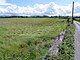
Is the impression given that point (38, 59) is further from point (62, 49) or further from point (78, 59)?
point (62, 49)

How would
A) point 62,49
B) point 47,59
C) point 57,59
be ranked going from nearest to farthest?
point 47,59 < point 57,59 < point 62,49

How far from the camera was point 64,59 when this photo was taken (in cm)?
850

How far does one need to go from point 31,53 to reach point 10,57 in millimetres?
982

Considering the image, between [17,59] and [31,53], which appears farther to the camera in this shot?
[31,53]

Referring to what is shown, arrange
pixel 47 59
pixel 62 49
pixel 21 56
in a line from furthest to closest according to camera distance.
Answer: pixel 62 49 → pixel 21 56 → pixel 47 59

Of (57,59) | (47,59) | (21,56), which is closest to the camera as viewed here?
(47,59)

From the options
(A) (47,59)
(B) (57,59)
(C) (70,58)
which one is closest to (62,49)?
(C) (70,58)

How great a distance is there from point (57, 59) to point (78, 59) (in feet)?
4.21

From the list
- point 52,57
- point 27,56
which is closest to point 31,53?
point 27,56

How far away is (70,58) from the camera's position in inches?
352

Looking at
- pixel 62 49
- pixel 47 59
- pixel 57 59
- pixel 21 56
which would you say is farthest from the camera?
pixel 62 49

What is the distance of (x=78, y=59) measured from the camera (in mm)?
8961

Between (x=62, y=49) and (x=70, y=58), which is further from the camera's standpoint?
(x=62, y=49)

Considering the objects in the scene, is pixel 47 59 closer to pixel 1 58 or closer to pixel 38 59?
pixel 38 59
